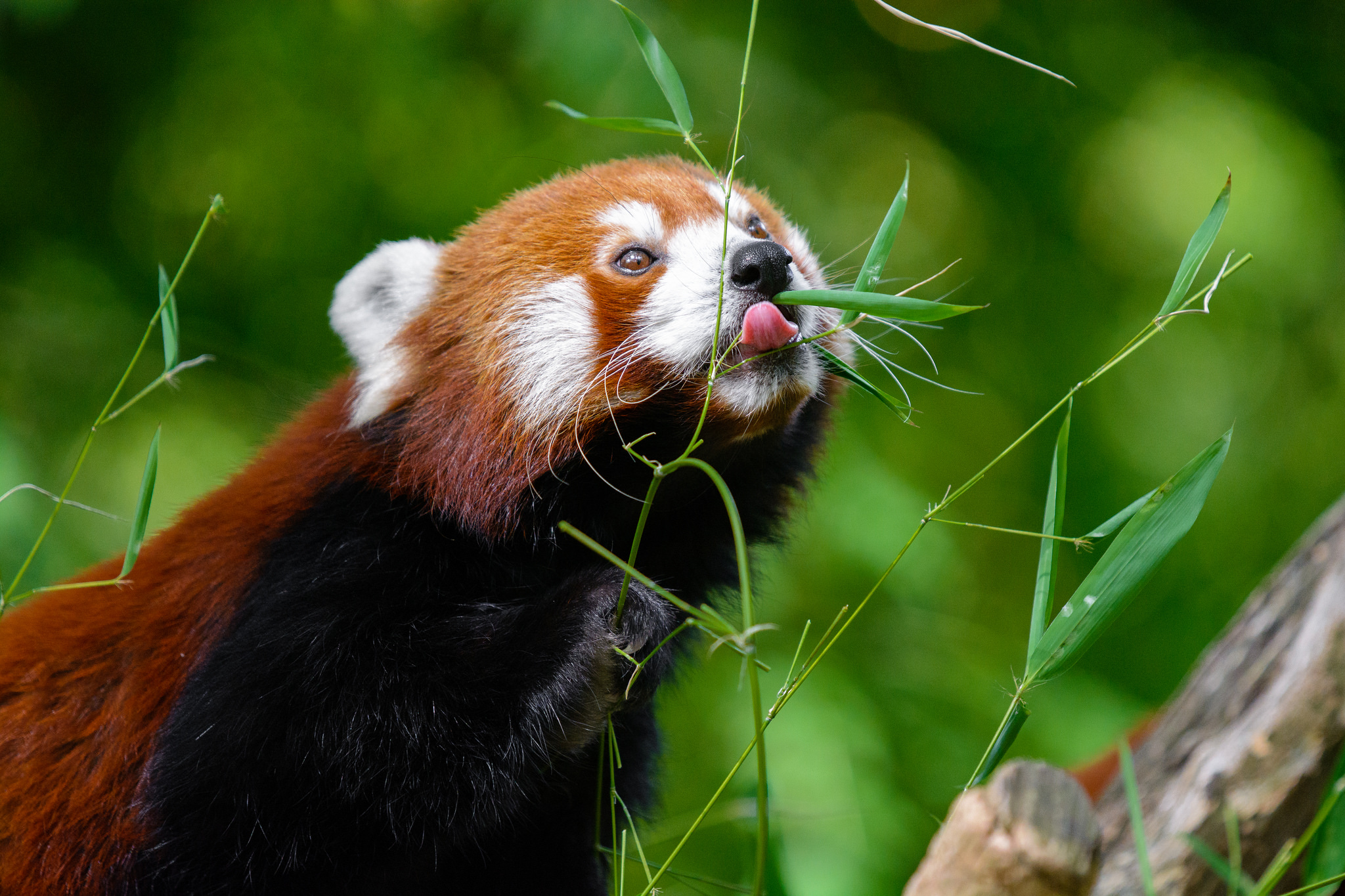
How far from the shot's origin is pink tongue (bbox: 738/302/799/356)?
1.76 m

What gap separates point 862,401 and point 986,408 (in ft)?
1.87

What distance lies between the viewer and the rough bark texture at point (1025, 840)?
1.14 m

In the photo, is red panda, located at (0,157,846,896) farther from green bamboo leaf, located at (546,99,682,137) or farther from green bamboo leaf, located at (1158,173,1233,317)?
green bamboo leaf, located at (1158,173,1233,317)

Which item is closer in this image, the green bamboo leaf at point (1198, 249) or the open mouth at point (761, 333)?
the green bamboo leaf at point (1198, 249)

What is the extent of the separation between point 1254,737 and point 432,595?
1651mm

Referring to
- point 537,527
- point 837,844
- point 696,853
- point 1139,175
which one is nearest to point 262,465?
point 537,527

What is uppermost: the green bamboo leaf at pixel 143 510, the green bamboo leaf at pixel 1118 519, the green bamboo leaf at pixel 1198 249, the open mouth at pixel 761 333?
the green bamboo leaf at pixel 1198 249

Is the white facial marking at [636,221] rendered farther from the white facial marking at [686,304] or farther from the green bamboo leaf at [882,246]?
the green bamboo leaf at [882,246]

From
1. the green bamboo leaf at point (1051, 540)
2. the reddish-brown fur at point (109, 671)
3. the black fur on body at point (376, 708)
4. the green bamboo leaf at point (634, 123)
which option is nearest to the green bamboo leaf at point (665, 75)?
the green bamboo leaf at point (634, 123)

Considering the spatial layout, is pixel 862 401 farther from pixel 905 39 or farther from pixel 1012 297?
pixel 905 39

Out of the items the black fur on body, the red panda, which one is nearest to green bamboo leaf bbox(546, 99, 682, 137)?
the red panda

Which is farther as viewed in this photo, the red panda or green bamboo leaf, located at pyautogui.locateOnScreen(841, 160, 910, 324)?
the red panda

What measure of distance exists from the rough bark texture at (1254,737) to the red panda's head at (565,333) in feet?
3.68

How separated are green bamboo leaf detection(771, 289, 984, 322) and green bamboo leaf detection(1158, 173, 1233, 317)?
0.90 feet
